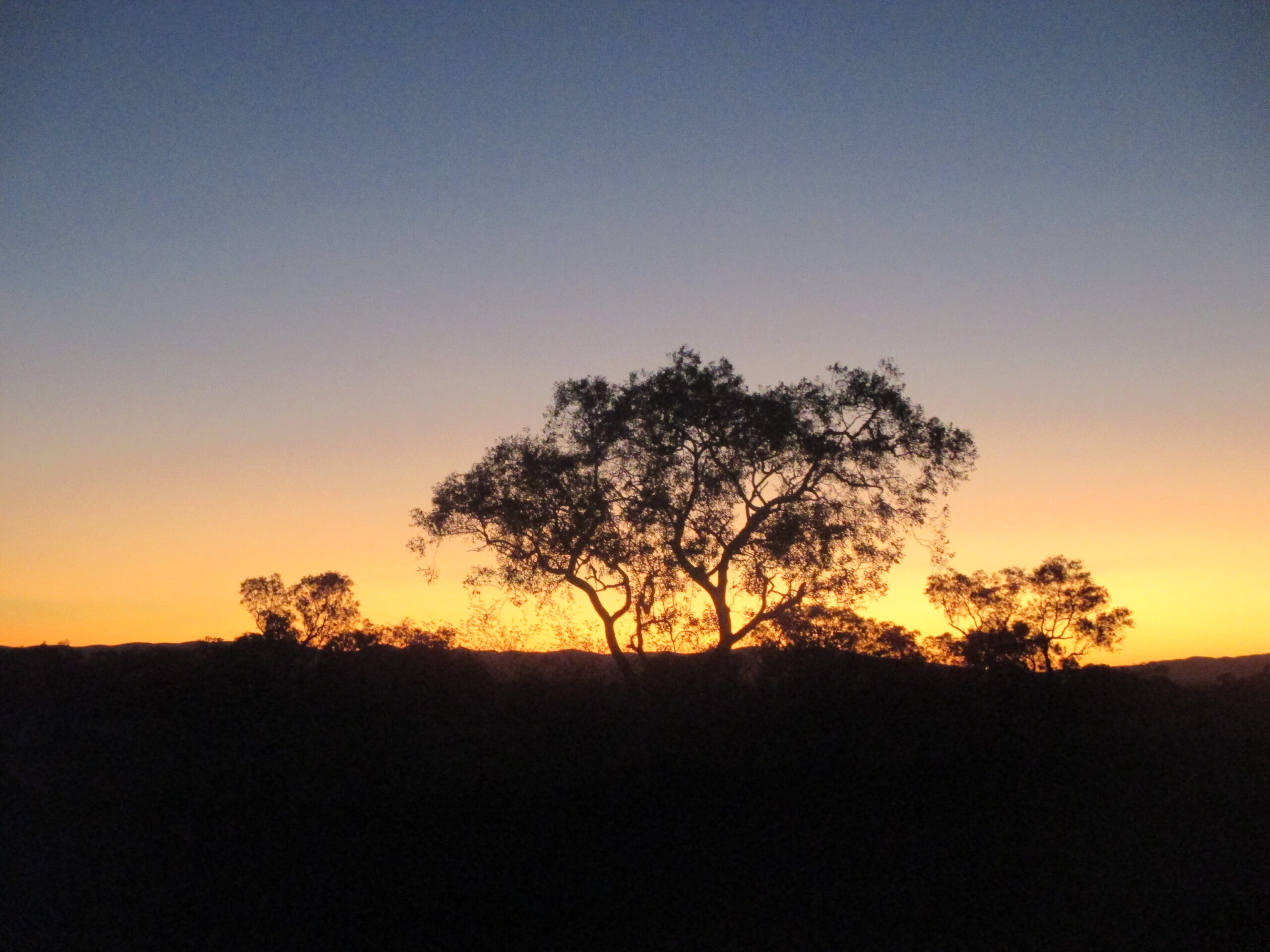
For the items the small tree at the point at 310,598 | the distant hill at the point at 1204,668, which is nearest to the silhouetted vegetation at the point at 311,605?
the small tree at the point at 310,598

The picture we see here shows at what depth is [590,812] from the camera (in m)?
13.9

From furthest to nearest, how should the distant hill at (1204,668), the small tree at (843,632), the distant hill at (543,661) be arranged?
the distant hill at (1204,668)
the small tree at (843,632)
the distant hill at (543,661)

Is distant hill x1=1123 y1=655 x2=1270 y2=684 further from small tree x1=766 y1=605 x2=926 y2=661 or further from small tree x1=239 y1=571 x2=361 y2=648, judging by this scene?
small tree x1=239 y1=571 x2=361 y2=648

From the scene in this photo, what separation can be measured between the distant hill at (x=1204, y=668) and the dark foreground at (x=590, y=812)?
6221 mm

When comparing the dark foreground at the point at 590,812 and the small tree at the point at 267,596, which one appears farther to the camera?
the small tree at the point at 267,596

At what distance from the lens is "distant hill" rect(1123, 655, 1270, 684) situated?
25.3 m

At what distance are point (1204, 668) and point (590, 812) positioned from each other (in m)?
30.7

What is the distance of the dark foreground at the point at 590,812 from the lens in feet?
40.0

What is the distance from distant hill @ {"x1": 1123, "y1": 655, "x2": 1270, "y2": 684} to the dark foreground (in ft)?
20.4

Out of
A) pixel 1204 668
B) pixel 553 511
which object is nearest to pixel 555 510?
pixel 553 511

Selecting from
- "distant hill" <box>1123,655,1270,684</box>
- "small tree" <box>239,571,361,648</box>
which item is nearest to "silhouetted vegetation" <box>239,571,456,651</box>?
"small tree" <box>239,571,361,648</box>

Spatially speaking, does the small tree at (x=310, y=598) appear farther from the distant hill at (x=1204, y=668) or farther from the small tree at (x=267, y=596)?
the distant hill at (x=1204, y=668)

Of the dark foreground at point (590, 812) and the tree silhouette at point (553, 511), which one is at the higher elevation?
the tree silhouette at point (553, 511)

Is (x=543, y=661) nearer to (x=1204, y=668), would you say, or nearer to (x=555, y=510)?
(x=555, y=510)
